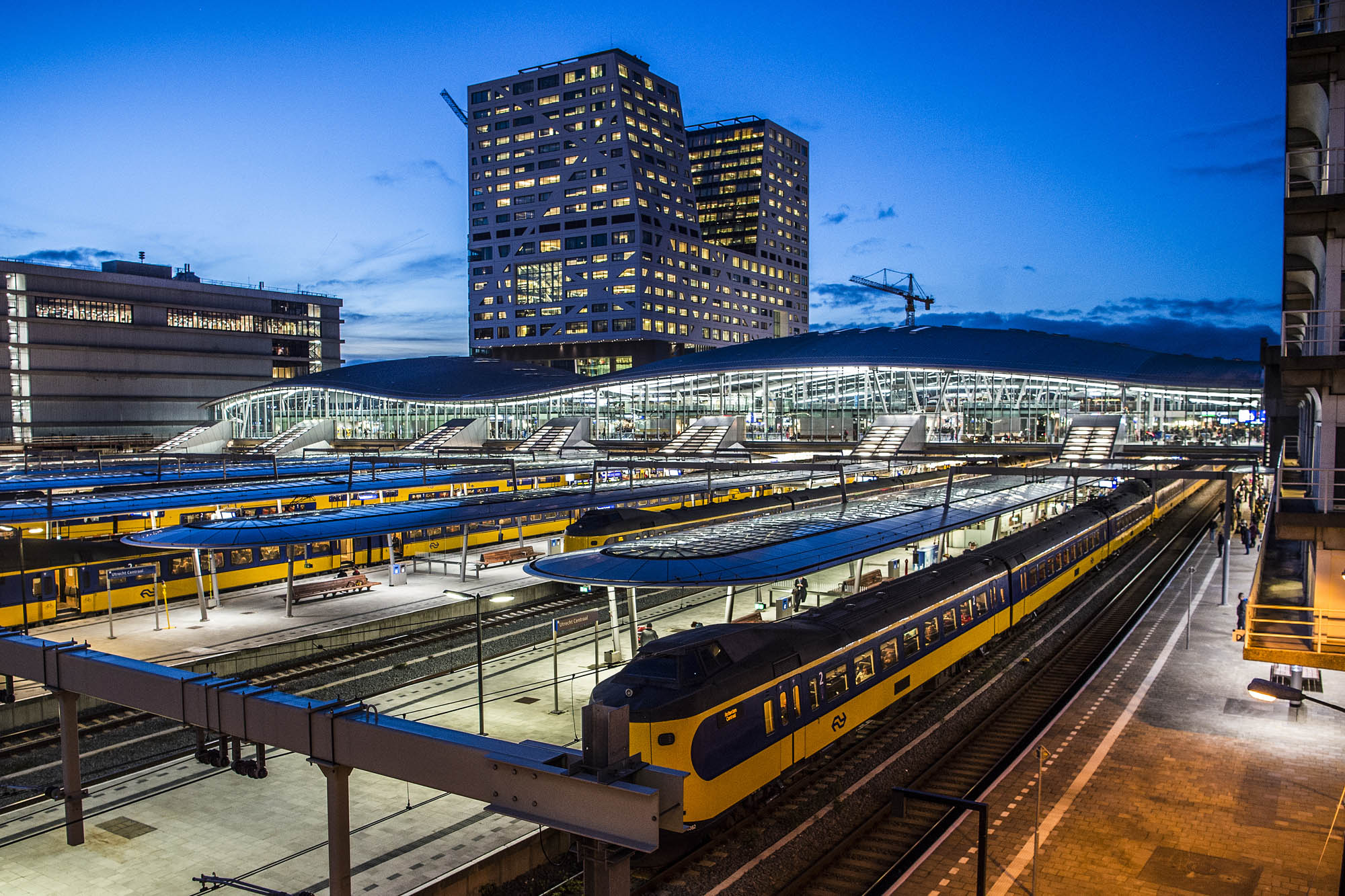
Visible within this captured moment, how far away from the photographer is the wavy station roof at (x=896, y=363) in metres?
72.4

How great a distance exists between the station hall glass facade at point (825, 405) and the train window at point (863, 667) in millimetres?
62125

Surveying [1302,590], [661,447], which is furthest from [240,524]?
[661,447]

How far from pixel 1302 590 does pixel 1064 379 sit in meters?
61.0

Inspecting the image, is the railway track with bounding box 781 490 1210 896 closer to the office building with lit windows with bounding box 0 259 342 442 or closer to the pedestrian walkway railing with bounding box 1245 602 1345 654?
the pedestrian walkway railing with bounding box 1245 602 1345 654

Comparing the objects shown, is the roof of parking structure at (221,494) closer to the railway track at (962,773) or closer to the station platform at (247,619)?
the station platform at (247,619)

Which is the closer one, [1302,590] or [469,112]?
[1302,590]

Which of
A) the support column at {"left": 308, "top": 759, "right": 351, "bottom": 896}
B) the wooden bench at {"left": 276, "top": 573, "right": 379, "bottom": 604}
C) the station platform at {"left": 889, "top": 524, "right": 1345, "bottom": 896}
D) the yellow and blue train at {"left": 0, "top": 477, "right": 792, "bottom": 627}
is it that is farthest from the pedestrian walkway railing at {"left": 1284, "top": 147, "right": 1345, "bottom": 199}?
the wooden bench at {"left": 276, "top": 573, "right": 379, "bottom": 604}

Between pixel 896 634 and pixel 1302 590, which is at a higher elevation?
pixel 1302 590

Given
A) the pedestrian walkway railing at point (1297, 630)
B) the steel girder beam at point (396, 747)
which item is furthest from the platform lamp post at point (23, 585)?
the pedestrian walkway railing at point (1297, 630)

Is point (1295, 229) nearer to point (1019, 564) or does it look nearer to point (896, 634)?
point (896, 634)

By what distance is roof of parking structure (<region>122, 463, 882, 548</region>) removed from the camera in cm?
2947

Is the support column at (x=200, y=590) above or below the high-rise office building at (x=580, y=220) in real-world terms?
below

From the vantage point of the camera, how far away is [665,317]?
167500 mm

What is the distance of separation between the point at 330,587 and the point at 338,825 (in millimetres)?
25645
